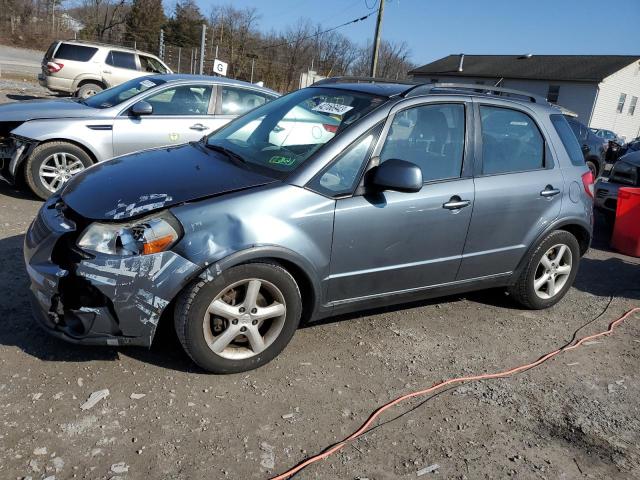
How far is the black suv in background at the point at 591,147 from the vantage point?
572 inches

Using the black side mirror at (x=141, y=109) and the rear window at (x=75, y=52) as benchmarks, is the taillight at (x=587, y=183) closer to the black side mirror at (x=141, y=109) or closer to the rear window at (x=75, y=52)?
the black side mirror at (x=141, y=109)

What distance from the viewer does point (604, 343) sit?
4.35 meters

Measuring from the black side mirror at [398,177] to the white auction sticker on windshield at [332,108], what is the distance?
1.96 feet

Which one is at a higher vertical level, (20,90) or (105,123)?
(105,123)

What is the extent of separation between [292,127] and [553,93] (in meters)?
40.0

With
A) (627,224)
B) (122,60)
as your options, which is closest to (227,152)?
(627,224)

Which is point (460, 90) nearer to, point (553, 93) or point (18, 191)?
point (18, 191)

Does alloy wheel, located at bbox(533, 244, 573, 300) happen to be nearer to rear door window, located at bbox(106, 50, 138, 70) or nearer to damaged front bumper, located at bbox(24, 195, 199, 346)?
damaged front bumper, located at bbox(24, 195, 199, 346)

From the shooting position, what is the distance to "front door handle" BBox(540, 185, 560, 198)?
4306 mm

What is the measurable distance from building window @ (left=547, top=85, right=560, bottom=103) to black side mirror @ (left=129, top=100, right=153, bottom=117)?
124ft

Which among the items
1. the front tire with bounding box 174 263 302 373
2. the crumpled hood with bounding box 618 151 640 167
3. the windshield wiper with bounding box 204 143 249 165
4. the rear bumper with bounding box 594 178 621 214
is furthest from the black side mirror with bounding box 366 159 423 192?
the crumpled hood with bounding box 618 151 640 167

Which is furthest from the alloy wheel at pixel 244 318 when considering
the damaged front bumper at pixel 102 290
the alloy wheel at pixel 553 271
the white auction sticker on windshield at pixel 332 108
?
the alloy wheel at pixel 553 271

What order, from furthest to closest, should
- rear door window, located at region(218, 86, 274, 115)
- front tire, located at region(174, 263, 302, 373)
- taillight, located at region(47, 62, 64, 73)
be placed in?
taillight, located at region(47, 62, 64, 73) < rear door window, located at region(218, 86, 274, 115) < front tire, located at region(174, 263, 302, 373)

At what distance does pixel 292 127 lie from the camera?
391 cm
